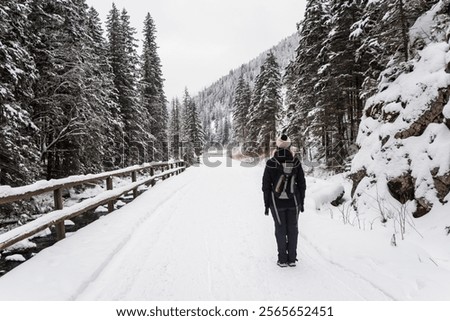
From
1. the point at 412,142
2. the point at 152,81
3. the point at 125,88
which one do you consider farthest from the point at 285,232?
the point at 152,81

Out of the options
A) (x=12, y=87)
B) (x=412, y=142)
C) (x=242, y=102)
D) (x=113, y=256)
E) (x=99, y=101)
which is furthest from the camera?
(x=242, y=102)

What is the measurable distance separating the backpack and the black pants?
0.25 meters

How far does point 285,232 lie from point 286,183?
832 millimetres

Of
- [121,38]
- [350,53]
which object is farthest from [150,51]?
[350,53]

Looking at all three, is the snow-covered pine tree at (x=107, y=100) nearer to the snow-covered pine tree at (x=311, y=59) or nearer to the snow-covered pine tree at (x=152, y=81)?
the snow-covered pine tree at (x=152, y=81)

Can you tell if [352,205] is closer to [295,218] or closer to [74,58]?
[295,218]

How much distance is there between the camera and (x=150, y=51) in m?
31.3

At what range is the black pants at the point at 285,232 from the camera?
447cm

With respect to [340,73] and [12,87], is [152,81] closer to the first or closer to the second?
[340,73]

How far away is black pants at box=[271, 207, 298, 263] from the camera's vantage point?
447cm

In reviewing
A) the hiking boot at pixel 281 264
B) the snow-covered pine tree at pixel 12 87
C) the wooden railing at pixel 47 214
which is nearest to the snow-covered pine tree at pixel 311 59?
the hiking boot at pixel 281 264

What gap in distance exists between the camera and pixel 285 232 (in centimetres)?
455

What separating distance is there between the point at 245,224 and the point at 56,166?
42.0 feet
